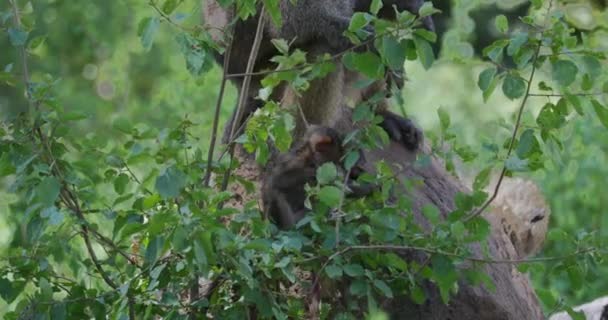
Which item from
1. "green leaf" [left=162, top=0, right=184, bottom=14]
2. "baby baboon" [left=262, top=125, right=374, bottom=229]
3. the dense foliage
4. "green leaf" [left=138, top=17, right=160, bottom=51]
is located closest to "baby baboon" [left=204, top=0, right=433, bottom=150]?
"baby baboon" [left=262, top=125, right=374, bottom=229]

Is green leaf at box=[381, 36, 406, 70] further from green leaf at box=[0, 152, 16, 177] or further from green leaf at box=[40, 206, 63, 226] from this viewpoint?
green leaf at box=[0, 152, 16, 177]

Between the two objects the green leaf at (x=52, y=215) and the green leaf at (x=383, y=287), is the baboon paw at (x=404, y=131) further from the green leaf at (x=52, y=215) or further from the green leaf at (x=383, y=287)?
the green leaf at (x=52, y=215)

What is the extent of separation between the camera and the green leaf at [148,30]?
126 inches

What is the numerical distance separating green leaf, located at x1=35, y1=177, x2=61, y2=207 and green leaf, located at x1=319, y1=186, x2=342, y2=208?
2.53ft

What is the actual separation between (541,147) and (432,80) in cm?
600

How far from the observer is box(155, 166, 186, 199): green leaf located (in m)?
3.17

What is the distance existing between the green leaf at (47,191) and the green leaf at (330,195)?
2.53 feet

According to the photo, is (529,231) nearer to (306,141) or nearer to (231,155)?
(306,141)

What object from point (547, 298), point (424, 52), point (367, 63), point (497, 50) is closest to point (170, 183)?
point (367, 63)

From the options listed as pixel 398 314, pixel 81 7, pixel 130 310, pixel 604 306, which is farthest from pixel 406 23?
pixel 81 7

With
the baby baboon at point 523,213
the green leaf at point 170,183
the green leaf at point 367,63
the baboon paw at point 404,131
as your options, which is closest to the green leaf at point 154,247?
the green leaf at point 170,183

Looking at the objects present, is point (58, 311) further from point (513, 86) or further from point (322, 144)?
point (513, 86)

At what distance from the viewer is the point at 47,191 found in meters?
3.22

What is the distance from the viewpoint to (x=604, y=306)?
15.7 feet
